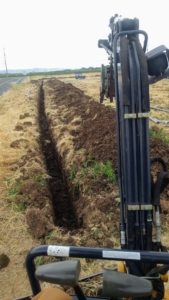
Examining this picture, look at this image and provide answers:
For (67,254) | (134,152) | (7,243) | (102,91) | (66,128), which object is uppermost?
(102,91)

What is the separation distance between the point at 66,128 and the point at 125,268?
8323 mm

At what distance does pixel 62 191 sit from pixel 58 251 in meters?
5.94

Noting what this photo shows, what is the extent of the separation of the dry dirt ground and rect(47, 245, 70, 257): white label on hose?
6.56ft

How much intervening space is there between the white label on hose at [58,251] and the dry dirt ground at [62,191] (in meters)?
2.00

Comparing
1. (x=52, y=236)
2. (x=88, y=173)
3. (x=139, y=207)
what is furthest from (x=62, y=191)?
(x=139, y=207)

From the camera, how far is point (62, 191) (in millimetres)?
7715

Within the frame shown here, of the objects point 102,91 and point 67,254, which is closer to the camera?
point 67,254

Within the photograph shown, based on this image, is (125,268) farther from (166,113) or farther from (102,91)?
(166,113)

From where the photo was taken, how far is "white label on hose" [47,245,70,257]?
1788mm

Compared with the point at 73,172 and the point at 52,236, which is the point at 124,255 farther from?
the point at 73,172

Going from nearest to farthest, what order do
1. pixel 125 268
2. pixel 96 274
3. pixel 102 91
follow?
pixel 125 268, pixel 102 91, pixel 96 274

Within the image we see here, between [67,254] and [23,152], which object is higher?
[67,254]

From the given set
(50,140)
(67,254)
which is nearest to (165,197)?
(67,254)

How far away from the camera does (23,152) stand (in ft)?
28.9
